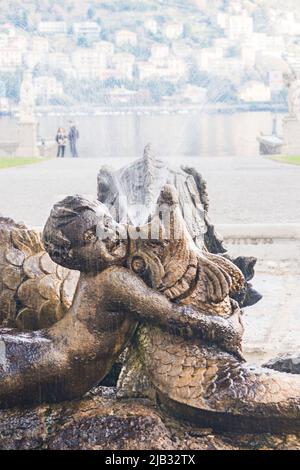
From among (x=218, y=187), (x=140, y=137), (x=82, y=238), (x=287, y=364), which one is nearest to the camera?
(x=82, y=238)

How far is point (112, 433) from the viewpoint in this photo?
9.61ft

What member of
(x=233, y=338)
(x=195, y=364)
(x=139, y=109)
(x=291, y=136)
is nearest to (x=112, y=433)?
(x=195, y=364)

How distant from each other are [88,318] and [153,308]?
0.24m

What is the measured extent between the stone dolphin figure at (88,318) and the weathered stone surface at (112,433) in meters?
0.09

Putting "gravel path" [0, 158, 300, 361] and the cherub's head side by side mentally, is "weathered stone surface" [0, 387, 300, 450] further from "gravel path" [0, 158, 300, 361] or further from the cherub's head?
"gravel path" [0, 158, 300, 361]

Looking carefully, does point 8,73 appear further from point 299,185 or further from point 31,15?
→ point 299,185

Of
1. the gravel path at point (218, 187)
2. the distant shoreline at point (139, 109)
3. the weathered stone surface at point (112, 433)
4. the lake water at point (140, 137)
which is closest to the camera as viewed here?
the weathered stone surface at point (112, 433)

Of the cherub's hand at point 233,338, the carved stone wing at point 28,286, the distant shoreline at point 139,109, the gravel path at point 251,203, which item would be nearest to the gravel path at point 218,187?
the gravel path at point 251,203

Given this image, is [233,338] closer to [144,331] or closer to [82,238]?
[144,331]

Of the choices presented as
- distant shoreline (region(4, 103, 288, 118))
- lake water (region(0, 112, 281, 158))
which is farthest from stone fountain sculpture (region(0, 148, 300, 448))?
lake water (region(0, 112, 281, 158))

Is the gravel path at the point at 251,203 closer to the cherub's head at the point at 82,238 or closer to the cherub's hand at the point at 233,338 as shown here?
the cherub's hand at the point at 233,338

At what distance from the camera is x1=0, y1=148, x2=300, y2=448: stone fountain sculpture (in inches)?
118

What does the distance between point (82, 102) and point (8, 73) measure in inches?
146

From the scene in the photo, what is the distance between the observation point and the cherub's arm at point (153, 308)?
3012mm
